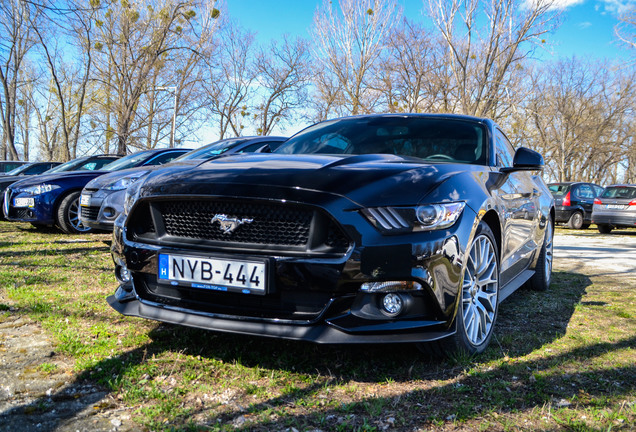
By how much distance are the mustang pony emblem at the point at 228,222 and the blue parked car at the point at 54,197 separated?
6383 millimetres

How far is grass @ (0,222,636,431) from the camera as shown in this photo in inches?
82.1

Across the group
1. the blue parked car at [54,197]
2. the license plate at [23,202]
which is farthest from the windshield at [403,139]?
the license plate at [23,202]

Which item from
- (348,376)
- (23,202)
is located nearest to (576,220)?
(23,202)

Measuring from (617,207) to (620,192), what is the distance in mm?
463

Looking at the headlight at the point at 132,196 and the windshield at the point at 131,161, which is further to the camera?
the windshield at the point at 131,161

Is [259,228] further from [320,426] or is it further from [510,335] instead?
[510,335]

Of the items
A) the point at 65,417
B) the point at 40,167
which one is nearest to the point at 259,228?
the point at 65,417

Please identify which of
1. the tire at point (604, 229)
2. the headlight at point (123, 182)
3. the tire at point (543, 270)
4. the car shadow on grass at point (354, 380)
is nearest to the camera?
the car shadow on grass at point (354, 380)

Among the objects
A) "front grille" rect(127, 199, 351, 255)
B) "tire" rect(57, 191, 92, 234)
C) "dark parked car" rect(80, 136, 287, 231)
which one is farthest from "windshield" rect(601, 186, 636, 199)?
"front grille" rect(127, 199, 351, 255)

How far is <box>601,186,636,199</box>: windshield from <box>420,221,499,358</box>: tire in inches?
511

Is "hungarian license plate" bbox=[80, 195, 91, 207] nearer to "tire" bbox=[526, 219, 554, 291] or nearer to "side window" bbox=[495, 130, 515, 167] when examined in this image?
"side window" bbox=[495, 130, 515, 167]

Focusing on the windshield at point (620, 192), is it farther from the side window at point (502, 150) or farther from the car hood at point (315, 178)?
the car hood at point (315, 178)

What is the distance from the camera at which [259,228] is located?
241cm

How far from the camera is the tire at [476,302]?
2.63 meters
